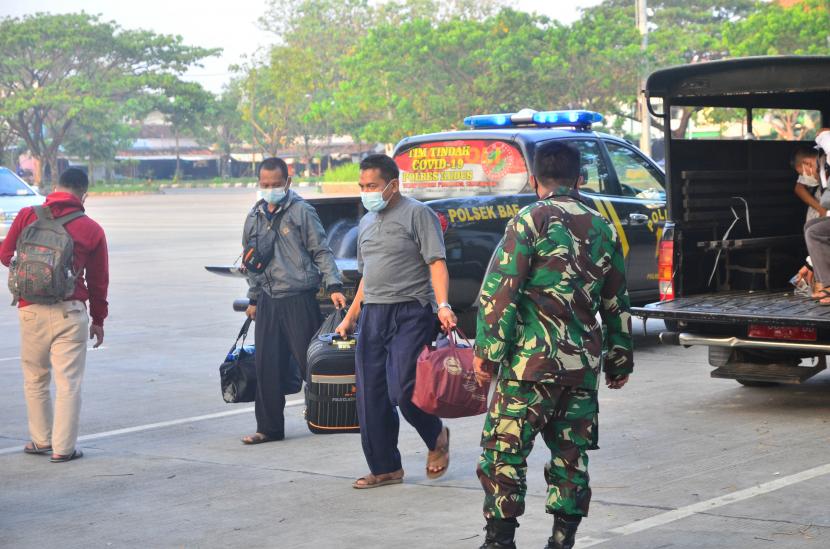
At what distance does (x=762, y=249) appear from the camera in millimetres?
9938

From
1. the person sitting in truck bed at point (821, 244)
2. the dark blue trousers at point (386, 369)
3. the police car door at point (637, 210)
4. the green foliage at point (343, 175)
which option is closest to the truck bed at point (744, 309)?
the person sitting in truck bed at point (821, 244)

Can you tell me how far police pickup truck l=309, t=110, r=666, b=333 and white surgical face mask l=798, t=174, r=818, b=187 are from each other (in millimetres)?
1119

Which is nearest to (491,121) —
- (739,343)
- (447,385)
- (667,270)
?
(667,270)

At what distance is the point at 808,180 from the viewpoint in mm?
9867

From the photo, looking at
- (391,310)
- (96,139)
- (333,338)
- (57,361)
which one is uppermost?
(96,139)

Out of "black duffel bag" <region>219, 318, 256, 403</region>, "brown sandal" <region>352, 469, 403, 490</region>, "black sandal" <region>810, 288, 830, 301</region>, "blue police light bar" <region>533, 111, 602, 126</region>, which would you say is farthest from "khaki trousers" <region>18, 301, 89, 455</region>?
"blue police light bar" <region>533, 111, 602, 126</region>

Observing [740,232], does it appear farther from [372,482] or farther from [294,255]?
[372,482]

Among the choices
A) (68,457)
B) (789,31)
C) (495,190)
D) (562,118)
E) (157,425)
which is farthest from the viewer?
(789,31)

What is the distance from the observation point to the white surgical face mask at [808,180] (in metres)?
9.85

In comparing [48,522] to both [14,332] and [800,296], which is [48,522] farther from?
[14,332]

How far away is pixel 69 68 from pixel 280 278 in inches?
2596

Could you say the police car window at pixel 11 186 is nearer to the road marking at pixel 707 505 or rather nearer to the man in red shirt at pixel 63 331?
the man in red shirt at pixel 63 331

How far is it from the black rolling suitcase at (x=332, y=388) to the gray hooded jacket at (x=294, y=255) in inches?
20.1

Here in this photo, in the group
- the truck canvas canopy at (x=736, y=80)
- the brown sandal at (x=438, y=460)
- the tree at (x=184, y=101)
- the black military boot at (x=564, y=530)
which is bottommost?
the brown sandal at (x=438, y=460)
